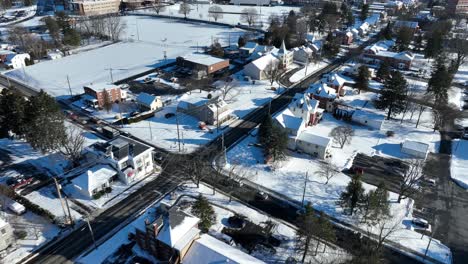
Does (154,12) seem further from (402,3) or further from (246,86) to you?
(402,3)

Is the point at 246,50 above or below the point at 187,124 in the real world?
above

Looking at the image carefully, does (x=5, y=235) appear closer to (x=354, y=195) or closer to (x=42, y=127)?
(x=42, y=127)

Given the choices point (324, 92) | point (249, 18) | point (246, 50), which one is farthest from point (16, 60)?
point (249, 18)

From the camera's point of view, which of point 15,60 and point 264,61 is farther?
point 15,60

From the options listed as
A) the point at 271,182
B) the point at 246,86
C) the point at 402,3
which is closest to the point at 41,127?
the point at 271,182

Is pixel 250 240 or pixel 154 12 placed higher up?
pixel 154 12

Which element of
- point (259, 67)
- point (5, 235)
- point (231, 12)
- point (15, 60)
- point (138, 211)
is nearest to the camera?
point (5, 235)

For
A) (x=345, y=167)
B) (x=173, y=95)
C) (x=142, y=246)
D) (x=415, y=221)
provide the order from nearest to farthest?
(x=142, y=246), (x=415, y=221), (x=345, y=167), (x=173, y=95)
